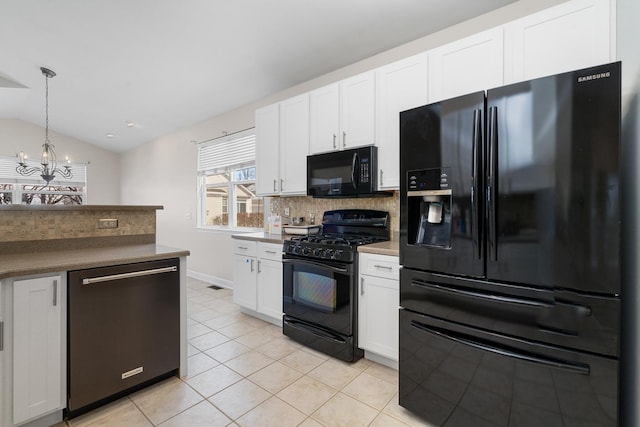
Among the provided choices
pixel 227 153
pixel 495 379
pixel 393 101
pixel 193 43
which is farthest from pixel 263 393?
pixel 227 153

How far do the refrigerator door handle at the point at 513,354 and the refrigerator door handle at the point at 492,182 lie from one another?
424mm

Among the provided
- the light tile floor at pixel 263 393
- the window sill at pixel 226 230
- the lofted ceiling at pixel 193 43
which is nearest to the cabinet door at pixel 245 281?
the light tile floor at pixel 263 393

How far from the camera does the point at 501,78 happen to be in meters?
1.88

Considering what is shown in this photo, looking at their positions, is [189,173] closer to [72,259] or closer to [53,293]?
[72,259]

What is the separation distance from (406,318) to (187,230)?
4644mm

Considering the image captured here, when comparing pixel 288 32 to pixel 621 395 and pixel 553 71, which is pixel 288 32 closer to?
pixel 553 71

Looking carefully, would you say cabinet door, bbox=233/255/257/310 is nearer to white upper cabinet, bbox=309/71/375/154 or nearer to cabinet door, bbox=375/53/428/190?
white upper cabinet, bbox=309/71/375/154

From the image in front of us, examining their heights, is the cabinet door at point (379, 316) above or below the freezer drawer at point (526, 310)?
below

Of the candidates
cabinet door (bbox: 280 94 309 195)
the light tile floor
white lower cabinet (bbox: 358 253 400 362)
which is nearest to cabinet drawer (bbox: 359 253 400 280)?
white lower cabinet (bbox: 358 253 400 362)

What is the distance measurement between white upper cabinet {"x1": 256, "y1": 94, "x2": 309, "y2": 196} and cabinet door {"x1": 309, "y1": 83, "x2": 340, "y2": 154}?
0.08m

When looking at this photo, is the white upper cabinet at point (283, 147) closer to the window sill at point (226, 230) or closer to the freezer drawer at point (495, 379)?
the window sill at point (226, 230)

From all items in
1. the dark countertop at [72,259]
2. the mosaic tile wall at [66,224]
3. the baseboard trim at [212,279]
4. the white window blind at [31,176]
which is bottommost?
the baseboard trim at [212,279]

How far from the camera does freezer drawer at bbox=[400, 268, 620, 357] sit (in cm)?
116

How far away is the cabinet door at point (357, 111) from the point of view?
2.55m
